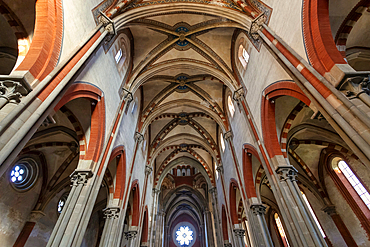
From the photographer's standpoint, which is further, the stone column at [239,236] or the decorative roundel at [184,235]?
the decorative roundel at [184,235]

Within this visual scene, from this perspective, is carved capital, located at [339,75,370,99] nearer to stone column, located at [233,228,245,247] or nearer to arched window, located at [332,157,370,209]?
arched window, located at [332,157,370,209]

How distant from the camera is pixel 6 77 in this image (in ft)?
13.2

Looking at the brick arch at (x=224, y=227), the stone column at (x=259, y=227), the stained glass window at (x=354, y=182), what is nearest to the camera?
the stone column at (x=259, y=227)

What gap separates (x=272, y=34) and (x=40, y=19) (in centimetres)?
680

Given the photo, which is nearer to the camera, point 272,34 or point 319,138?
point 272,34

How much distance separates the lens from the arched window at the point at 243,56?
1063 cm

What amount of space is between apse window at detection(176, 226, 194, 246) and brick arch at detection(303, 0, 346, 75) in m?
29.8

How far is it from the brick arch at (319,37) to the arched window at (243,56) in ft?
15.3

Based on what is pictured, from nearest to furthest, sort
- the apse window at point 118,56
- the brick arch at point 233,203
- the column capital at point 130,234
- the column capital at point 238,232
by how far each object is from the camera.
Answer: the apse window at point 118,56
the column capital at point 130,234
the column capital at point 238,232
the brick arch at point 233,203

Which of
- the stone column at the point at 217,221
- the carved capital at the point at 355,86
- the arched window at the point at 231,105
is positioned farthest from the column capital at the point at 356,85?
the stone column at the point at 217,221

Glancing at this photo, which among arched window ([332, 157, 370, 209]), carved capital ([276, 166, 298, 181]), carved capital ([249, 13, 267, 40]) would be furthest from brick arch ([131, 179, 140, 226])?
arched window ([332, 157, 370, 209])

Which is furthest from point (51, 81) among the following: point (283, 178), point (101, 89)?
point (283, 178)

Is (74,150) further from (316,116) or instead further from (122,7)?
(316,116)

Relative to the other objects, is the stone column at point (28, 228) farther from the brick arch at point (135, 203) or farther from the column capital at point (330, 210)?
the column capital at point (330, 210)
